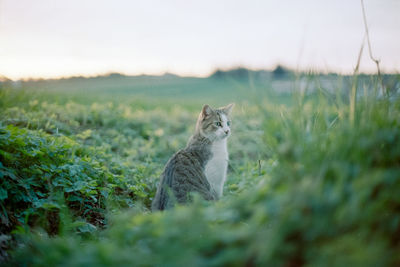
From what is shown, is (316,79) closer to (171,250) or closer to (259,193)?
(259,193)

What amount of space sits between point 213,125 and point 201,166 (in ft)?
Result: 1.85

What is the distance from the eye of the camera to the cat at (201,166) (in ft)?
8.47

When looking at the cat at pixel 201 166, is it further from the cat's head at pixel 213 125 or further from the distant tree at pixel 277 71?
the distant tree at pixel 277 71

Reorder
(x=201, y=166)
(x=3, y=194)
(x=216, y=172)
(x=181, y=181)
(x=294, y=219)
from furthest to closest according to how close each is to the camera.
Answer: (x=216, y=172) < (x=201, y=166) < (x=181, y=181) < (x=3, y=194) < (x=294, y=219)

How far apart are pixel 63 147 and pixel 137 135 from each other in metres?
2.98

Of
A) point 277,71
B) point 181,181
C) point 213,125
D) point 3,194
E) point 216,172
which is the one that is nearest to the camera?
point 3,194

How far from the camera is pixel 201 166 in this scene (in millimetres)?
3094

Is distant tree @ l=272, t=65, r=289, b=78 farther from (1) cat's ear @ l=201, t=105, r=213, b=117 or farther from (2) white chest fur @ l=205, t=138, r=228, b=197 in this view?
(2) white chest fur @ l=205, t=138, r=228, b=197

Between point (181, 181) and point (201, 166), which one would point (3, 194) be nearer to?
point (181, 181)

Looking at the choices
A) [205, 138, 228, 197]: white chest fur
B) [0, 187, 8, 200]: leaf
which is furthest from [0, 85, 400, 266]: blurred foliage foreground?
[205, 138, 228, 197]: white chest fur

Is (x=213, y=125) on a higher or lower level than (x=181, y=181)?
higher

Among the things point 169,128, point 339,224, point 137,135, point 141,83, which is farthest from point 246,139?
point 141,83

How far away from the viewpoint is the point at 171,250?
1.10m

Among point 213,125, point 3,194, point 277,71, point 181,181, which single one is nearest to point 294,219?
point 181,181
